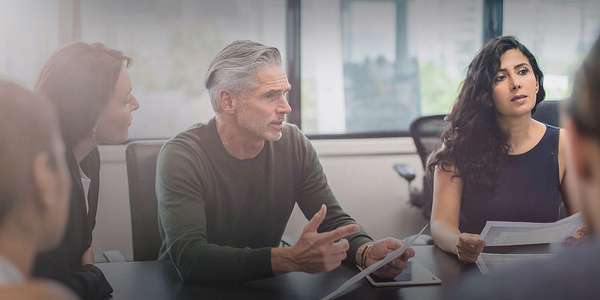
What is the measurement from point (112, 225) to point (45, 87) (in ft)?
1.24

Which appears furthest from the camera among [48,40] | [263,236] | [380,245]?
[263,236]

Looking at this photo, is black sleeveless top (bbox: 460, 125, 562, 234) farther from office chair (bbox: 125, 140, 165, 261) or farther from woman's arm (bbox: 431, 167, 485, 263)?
office chair (bbox: 125, 140, 165, 261)

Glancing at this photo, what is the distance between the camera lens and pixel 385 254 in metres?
0.97

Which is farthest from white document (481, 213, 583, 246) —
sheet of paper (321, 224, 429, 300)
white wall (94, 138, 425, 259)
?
sheet of paper (321, 224, 429, 300)

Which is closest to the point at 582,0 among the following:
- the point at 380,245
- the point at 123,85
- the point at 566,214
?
the point at 566,214

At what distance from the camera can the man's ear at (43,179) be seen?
47 cm

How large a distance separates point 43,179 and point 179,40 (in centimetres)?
53

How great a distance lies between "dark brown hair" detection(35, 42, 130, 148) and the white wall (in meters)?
0.25

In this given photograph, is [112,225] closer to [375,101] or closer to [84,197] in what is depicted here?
[84,197]

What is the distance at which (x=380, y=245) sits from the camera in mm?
980

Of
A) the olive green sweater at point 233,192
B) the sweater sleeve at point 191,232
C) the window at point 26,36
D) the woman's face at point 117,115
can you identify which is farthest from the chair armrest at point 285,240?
the window at point 26,36

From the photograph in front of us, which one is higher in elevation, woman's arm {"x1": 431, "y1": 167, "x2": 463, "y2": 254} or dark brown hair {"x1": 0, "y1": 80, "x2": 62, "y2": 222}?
dark brown hair {"x1": 0, "y1": 80, "x2": 62, "y2": 222}

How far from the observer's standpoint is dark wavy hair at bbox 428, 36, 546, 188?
3.41 feet

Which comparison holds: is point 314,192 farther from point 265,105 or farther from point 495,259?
point 495,259
